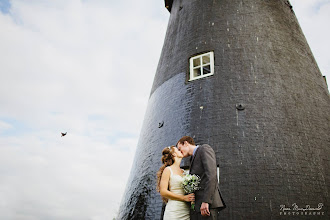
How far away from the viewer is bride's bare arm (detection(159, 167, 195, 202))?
395cm

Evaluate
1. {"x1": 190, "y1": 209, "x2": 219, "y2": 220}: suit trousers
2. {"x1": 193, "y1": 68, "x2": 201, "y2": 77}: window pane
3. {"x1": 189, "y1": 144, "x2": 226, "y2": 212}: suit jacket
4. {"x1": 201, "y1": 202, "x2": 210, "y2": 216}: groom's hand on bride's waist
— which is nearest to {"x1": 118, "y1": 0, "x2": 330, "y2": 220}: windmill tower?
{"x1": 193, "y1": 68, "x2": 201, "y2": 77}: window pane

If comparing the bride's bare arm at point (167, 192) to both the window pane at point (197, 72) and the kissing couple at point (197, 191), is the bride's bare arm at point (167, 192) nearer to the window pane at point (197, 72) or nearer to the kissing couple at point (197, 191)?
the kissing couple at point (197, 191)

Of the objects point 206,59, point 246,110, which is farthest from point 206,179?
point 206,59

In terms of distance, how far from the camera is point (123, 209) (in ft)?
29.1

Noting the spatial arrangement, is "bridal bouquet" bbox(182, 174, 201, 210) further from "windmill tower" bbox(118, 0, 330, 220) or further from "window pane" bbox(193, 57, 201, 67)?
"window pane" bbox(193, 57, 201, 67)

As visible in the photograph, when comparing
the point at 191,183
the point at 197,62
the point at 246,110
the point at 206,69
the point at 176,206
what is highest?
the point at 197,62

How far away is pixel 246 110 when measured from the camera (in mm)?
7672

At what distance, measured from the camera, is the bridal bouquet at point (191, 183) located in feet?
12.8

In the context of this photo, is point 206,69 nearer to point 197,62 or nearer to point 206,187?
point 197,62

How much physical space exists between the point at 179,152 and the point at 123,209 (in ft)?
17.3

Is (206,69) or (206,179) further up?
(206,69)

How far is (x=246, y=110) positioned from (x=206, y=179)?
4.31 metres

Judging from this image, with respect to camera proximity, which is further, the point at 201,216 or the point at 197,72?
the point at 197,72

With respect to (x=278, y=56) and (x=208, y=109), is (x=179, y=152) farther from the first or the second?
(x=278, y=56)
